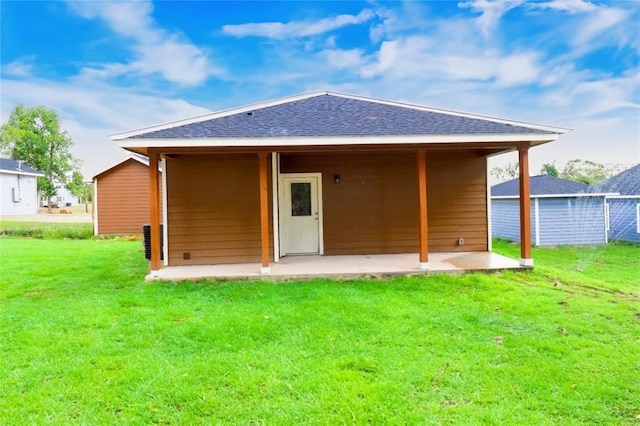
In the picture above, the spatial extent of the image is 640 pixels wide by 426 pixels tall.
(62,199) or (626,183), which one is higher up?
(62,199)

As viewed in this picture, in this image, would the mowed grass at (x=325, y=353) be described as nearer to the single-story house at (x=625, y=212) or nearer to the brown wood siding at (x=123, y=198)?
the single-story house at (x=625, y=212)

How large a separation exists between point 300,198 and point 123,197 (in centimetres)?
1117

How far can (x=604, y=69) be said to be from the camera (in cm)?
1568

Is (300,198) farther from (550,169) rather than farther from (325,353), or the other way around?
(550,169)

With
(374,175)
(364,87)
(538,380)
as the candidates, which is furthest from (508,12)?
(538,380)

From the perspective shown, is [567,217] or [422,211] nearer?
[422,211]

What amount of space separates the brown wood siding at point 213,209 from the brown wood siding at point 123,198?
9.64 m

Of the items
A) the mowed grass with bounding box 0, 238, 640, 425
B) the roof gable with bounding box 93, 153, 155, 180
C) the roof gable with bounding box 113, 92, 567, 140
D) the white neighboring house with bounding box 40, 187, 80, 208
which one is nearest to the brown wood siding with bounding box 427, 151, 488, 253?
the roof gable with bounding box 113, 92, 567, 140

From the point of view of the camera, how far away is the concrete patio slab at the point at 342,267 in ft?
20.2

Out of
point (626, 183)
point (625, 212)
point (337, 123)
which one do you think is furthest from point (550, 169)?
point (337, 123)

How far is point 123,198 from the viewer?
1584 centimetres

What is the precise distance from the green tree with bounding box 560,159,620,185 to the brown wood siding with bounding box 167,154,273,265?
2623cm

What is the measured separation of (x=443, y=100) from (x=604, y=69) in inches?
256

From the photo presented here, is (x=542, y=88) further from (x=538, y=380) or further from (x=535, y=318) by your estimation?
(x=538, y=380)
